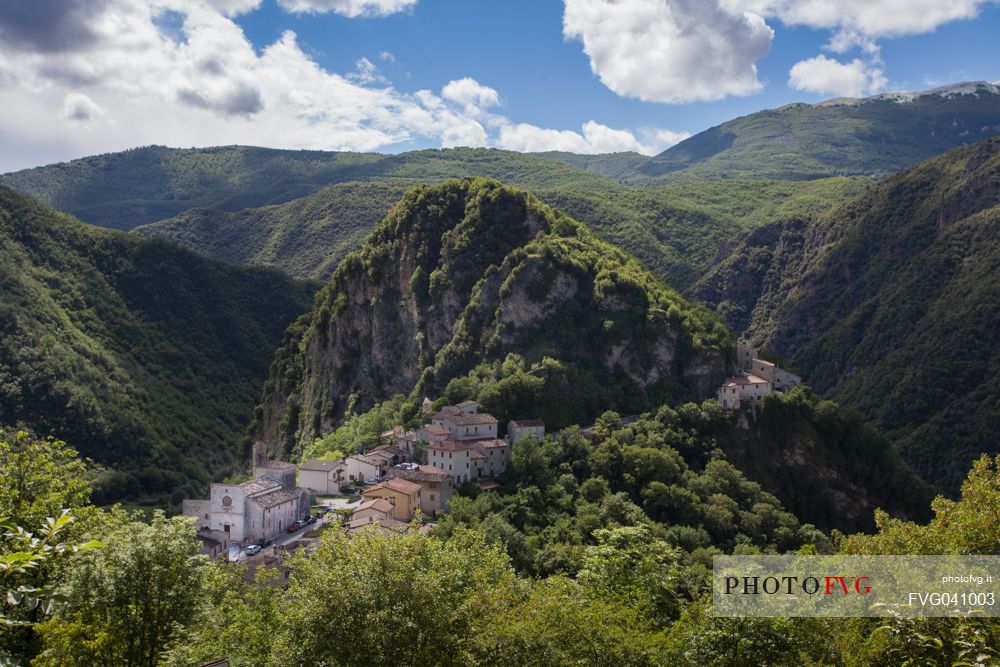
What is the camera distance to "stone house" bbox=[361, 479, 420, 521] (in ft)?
193

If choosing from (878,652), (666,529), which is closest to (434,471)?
(666,529)

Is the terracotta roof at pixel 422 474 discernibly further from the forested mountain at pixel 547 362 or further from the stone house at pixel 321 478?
the forested mountain at pixel 547 362

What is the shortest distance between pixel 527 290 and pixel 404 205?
110ft

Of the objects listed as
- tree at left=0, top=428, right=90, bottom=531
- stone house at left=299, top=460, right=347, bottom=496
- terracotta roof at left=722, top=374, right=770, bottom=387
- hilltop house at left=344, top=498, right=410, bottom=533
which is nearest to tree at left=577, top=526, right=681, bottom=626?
tree at left=0, top=428, right=90, bottom=531

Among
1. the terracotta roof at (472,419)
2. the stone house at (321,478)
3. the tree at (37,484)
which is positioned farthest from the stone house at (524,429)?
the tree at (37,484)

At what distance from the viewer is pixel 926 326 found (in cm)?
15588

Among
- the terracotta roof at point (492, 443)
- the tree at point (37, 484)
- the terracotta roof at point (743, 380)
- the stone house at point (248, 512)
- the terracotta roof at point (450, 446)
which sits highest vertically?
the tree at point (37, 484)

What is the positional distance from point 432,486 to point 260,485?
13.5m

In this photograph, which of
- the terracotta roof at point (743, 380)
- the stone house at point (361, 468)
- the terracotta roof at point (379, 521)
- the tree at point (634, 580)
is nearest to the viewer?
the tree at point (634, 580)

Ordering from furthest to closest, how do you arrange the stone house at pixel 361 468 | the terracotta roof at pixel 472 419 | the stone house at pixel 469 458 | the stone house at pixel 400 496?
the terracotta roof at pixel 472 419 → the stone house at pixel 361 468 → the stone house at pixel 469 458 → the stone house at pixel 400 496

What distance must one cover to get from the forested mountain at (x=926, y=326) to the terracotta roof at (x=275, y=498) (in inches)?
3474

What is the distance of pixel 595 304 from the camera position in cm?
9219

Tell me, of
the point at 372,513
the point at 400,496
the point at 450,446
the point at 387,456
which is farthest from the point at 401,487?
the point at 387,456

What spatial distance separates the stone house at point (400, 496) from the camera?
5878cm
